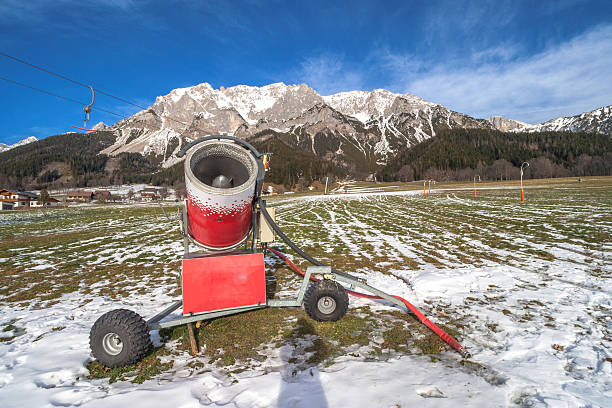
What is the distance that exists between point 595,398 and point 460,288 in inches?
172

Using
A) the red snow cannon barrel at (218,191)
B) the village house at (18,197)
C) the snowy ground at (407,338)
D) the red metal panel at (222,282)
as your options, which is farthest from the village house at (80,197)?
the red metal panel at (222,282)

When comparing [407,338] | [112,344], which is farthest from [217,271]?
[407,338]

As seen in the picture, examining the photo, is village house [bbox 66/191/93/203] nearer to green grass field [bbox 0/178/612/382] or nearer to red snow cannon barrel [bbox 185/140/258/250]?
green grass field [bbox 0/178/612/382]

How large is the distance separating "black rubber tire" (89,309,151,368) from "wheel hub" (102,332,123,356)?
4 cm

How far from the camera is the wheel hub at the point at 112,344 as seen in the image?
4660 millimetres

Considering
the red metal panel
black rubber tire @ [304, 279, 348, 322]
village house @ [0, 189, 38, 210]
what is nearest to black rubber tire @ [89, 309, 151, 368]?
the red metal panel

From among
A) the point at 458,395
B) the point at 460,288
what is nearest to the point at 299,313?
the point at 458,395

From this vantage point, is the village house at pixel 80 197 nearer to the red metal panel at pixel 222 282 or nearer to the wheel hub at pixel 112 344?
the wheel hub at pixel 112 344

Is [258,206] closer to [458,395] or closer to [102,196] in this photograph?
[458,395]

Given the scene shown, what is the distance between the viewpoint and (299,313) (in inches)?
259

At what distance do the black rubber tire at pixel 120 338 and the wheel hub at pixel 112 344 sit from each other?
0.04m

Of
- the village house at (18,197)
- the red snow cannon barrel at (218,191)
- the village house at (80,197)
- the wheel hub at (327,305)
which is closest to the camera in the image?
the red snow cannon barrel at (218,191)

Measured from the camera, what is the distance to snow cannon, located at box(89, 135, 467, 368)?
15.3 feet

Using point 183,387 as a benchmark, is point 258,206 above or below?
above
